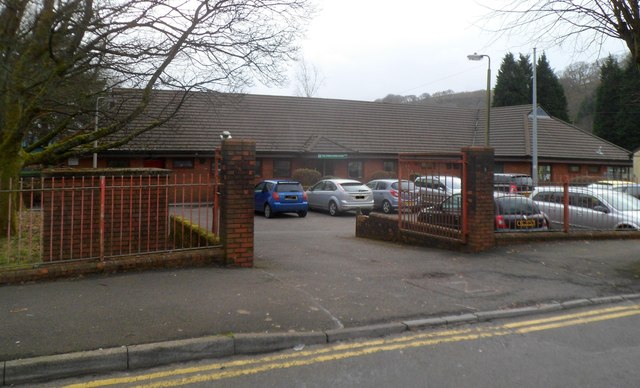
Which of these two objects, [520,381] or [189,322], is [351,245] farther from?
[520,381]

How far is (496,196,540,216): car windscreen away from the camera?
1147cm

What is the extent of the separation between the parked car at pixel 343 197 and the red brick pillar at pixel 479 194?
33.7 ft

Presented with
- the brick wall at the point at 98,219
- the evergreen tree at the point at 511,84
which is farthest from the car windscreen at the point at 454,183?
the evergreen tree at the point at 511,84

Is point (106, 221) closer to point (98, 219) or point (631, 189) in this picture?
point (98, 219)

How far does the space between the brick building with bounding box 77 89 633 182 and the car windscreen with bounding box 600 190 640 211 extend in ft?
62.2

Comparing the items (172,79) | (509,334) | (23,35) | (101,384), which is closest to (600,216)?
(509,334)

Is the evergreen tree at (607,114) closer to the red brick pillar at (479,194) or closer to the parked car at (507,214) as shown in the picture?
the parked car at (507,214)

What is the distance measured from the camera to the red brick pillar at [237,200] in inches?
321

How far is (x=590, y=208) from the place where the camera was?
1280 centimetres

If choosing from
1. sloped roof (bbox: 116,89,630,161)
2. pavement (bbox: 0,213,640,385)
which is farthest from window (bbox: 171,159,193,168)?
pavement (bbox: 0,213,640,385)

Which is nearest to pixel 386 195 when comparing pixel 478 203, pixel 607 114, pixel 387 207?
pixel 387 207

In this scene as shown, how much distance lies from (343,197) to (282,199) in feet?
8.59

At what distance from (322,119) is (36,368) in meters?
30.5

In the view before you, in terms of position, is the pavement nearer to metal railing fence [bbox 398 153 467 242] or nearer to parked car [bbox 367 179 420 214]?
metal railing fence [bbox 398 153 467 242]
